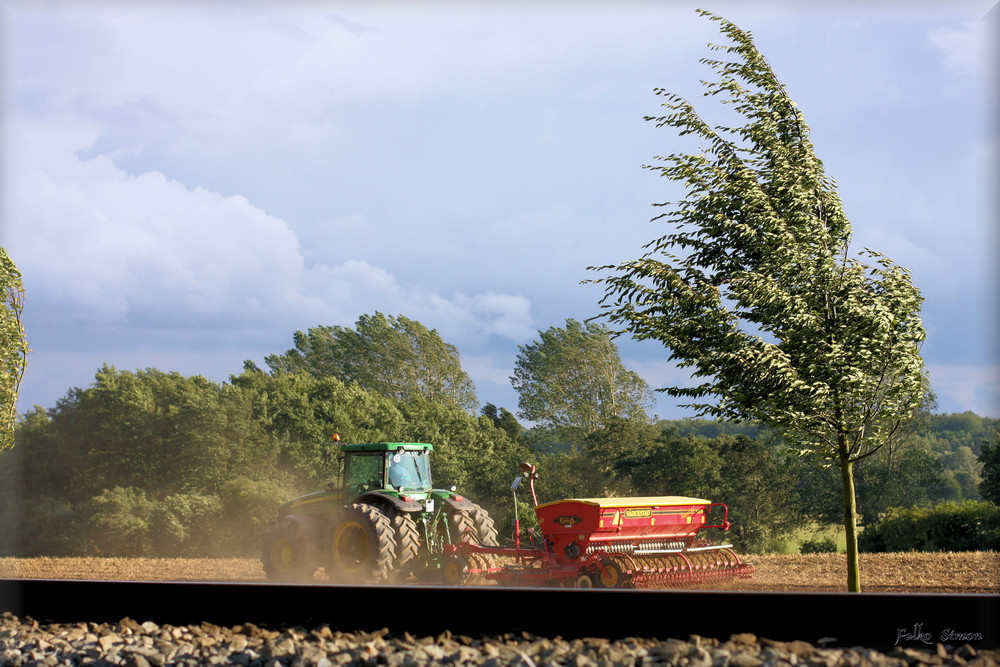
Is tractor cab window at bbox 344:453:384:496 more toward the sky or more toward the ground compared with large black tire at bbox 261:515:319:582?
more toward the sky

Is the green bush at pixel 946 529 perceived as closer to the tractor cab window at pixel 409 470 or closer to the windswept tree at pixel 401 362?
the tractor cab window at pixel 409 470

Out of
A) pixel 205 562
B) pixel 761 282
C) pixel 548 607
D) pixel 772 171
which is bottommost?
pixel 205 562

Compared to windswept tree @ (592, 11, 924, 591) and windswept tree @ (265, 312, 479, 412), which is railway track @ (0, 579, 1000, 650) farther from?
windswept tree @ (265, 312, 479, 412)

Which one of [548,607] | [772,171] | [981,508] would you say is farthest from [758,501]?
[548,607]

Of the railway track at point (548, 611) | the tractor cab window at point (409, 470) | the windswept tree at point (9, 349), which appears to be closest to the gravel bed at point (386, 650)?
the railway track at point (548, 611)

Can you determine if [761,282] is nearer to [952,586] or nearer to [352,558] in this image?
[952,586]

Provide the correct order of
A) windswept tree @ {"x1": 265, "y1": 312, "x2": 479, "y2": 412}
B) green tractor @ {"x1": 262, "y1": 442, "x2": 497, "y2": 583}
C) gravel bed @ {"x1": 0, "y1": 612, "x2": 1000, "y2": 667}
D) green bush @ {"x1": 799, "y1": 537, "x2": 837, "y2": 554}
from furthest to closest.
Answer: windswept tree @ {"x1": 265, "y1": 312, "x2": 479, "y2": 412}
green bush @ {"x1": 799, "y1": 537, "x2": 837, "y2": 554}
green tractor @ {"x1": 262, "y1": 442, "x2": 497, "y2": 583}
gravel bed @ {"x1": 0, "y1": 612, "x2": 1000, "y2": 667}

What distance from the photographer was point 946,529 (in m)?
15.3

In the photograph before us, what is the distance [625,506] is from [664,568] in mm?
811

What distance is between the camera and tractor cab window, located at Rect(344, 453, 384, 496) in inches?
417

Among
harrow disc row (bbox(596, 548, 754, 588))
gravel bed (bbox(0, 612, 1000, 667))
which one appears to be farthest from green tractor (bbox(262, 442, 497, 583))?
gravel bed (bbox(0, 612, 1000, 667))

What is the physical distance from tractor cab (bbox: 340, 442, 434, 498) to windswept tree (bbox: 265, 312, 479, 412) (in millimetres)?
18141

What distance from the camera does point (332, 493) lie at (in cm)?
1090

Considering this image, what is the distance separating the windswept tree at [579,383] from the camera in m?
24.6
